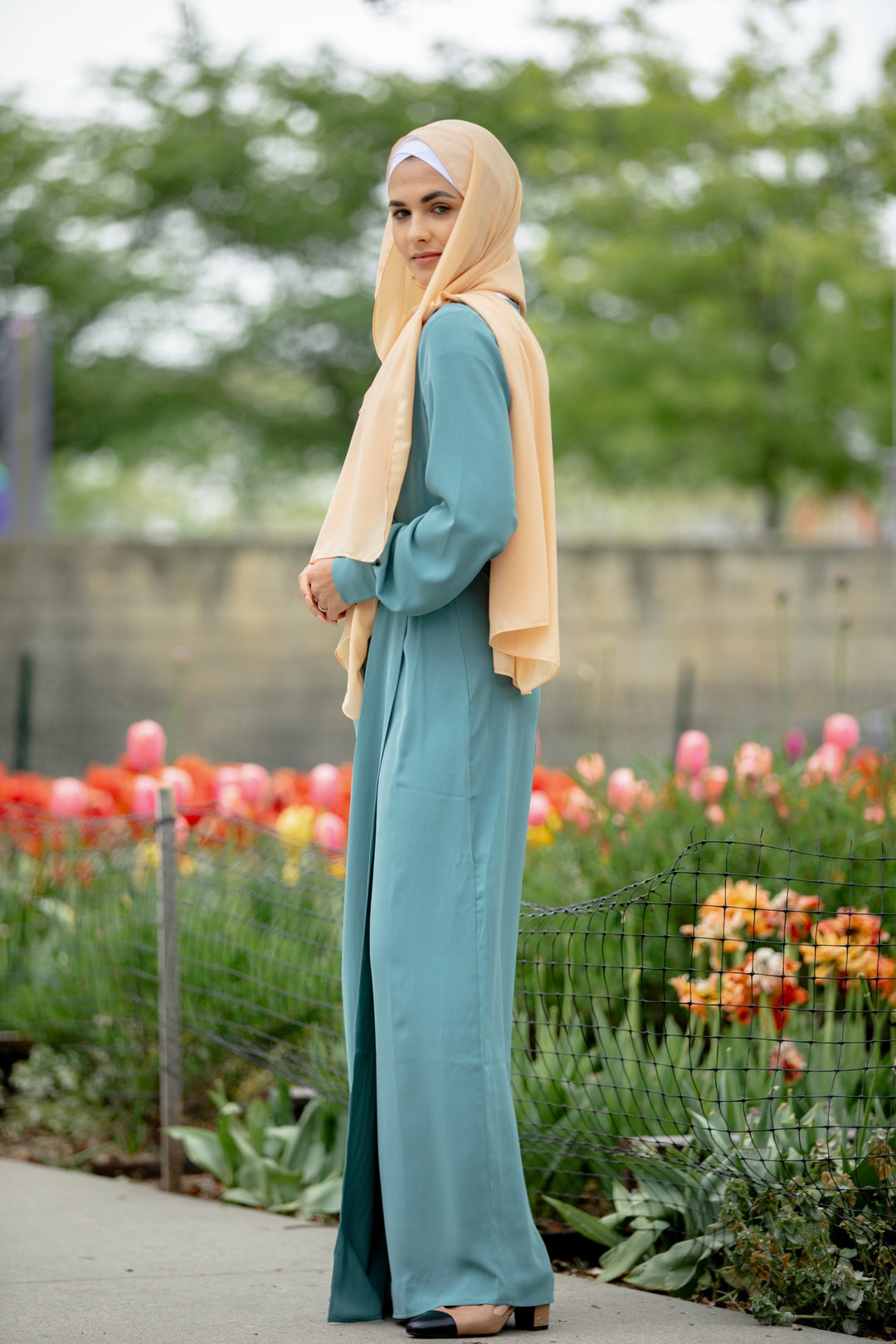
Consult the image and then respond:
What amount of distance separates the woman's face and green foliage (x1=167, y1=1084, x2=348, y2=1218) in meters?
2.02

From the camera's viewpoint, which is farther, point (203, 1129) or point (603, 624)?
point (603, 624)

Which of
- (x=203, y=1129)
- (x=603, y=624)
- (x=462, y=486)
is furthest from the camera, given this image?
(x=603, y=624)

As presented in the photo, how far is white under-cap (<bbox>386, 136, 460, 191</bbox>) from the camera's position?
2551 mm

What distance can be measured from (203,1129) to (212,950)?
1.52ft

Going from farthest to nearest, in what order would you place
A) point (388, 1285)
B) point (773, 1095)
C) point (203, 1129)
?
point (203, 1129)
point (773, 1095)
point (388, 1285)

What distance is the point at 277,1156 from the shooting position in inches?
147

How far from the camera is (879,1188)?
8.71ft

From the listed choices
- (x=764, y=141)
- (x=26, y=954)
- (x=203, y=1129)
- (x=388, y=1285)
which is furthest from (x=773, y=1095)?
(x=764, y=141)

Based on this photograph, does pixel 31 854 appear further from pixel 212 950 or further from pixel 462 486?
pixel 462 486

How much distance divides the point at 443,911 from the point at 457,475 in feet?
2.33

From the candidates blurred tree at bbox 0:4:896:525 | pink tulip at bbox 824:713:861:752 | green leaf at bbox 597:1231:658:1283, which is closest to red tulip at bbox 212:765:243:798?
pink tulip at bbox 824:713:861:752

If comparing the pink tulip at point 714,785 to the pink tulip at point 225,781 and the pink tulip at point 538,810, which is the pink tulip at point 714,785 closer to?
the pink tulip at point 538,810

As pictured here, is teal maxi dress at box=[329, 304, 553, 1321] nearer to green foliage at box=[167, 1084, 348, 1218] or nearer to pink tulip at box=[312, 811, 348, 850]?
green foliage at box=[167, 1084, 348, 1218]

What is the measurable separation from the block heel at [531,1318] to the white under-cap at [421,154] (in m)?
1.89
